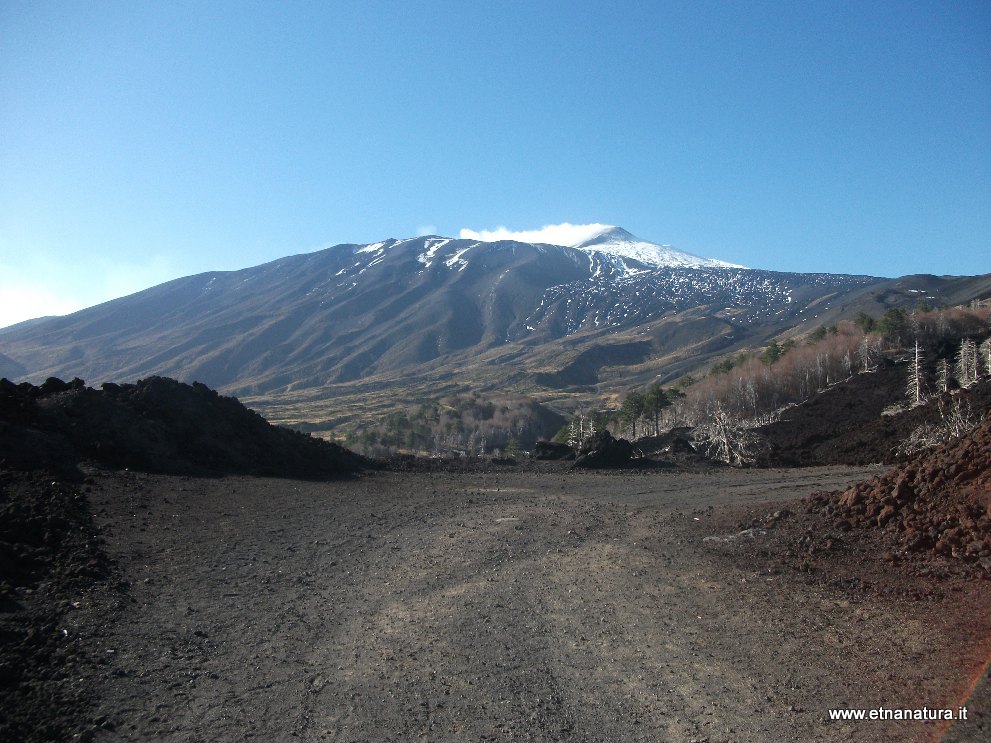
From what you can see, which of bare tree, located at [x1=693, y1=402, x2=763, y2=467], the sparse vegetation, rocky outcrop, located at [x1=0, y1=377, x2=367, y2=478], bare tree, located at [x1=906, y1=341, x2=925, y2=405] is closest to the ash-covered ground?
rocky outcrop, located at [x1=0, y1=377, x2=367, y2=478]

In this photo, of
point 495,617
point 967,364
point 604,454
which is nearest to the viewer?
point 495,617

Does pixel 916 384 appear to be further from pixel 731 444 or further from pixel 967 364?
pixel 731 444

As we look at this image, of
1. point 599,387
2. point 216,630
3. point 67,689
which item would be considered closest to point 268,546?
point 216,630

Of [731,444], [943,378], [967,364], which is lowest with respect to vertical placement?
[731,444]

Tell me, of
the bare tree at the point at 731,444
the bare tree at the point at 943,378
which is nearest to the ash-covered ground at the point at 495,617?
the bare tree at the point at 731,444

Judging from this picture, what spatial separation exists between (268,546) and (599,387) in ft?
410

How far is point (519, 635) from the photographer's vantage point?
8.16 meters

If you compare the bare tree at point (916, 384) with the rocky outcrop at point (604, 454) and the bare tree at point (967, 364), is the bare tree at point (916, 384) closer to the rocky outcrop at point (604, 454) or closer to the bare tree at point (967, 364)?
the bare tree at point (967, 364)

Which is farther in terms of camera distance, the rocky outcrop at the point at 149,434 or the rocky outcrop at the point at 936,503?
the rocky outcrop at the point at 149,434

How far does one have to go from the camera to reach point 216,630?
8.32m

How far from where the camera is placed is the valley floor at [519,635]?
19.7 feet

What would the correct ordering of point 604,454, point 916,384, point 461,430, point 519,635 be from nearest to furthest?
point 519,635 → point 604,454 → point 916,384 → point 461,430

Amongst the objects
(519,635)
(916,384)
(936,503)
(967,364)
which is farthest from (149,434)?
(967,364)

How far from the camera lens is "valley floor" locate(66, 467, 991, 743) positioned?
19.7 feet
